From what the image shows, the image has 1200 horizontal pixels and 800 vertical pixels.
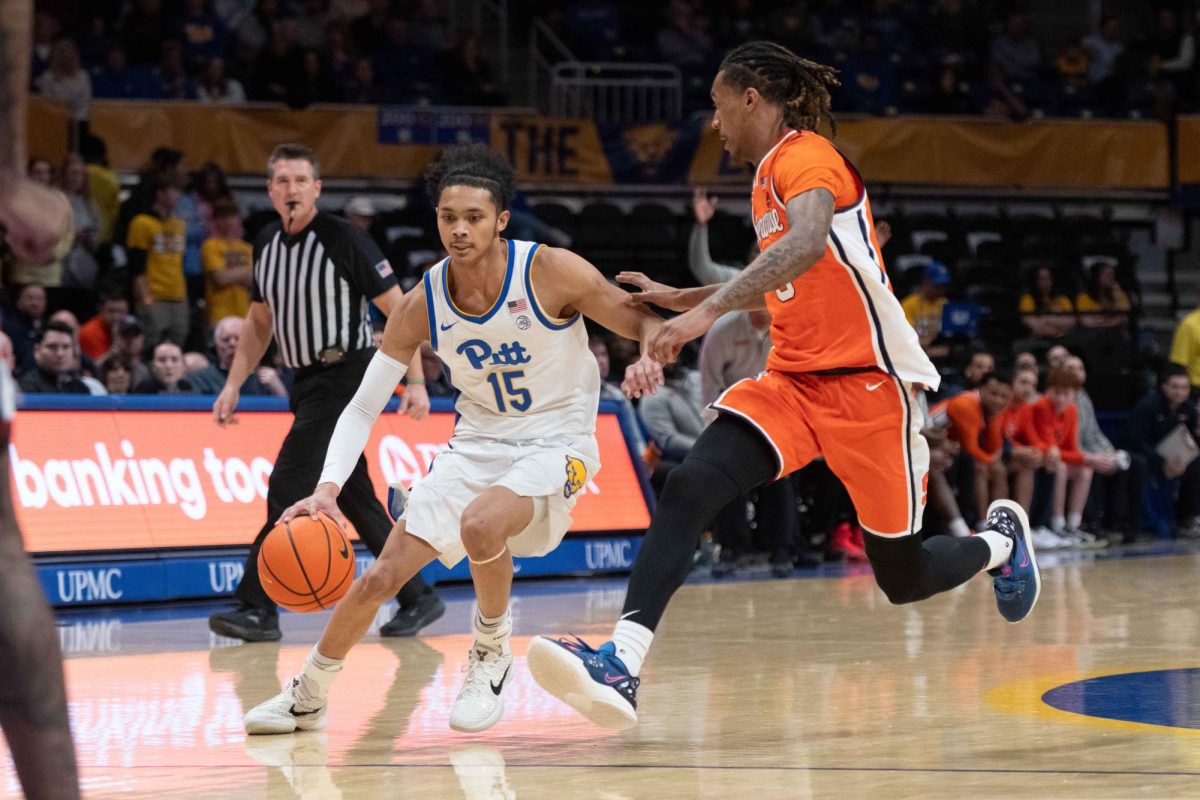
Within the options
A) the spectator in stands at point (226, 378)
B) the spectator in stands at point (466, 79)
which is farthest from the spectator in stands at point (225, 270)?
the spectator in stands at point (466, 79)

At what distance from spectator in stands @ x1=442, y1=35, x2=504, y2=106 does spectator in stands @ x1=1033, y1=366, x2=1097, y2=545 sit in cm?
622

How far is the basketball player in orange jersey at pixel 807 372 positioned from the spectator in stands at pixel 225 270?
8075mm

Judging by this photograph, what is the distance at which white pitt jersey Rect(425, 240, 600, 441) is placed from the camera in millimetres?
5184

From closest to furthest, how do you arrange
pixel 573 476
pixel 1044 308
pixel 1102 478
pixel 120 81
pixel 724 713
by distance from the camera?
pixel 573 476 < pixel 724 713 < pixel 1102 478 < pixel 120 81 < pixel 1044 308

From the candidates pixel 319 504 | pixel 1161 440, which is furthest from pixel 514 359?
pixel 1161 440

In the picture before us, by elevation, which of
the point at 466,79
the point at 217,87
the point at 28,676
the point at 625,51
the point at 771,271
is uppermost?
the point at 625,51

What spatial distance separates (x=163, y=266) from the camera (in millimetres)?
12625

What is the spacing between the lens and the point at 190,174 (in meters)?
14.3

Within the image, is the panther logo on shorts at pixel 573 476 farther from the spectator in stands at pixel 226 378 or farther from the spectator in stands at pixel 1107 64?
the spectator in stands at pixel 1107 64

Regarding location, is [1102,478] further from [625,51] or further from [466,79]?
[625,51]

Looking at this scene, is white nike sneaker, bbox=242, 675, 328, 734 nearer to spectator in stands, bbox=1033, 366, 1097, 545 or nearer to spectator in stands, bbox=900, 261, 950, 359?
spectator in stands, bbox=1033, 366, 1097, 545

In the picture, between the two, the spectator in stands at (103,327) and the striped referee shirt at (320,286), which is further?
the spectator in stands at (103,327)

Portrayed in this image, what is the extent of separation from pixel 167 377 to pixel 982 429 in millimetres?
6235

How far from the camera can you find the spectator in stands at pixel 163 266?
12531 mm
